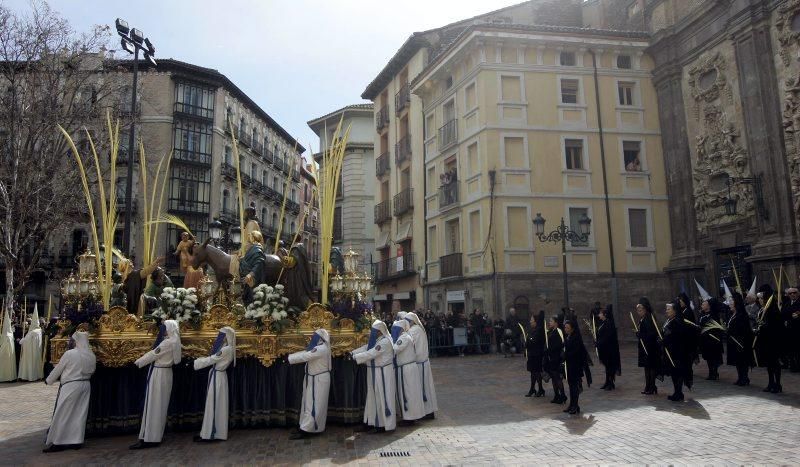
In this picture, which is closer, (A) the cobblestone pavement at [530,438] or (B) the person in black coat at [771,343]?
(A) the cobblestone pavement at [530,438]

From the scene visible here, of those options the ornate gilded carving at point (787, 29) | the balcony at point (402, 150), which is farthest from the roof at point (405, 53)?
the ornate gilded carving at point (787, 29)

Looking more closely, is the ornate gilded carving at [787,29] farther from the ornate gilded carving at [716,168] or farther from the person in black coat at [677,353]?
the person in black coat at [677,353]

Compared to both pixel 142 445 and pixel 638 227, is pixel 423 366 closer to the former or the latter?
pixel 142 445

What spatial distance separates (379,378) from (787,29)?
1886cm

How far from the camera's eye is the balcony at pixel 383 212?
34938mm

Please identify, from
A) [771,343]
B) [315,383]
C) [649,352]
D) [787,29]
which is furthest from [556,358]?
[787,29]

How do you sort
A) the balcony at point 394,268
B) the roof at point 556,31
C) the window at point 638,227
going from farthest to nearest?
the balcony at point 394,268 < the window at point 638,227 < the roof at point 556,31

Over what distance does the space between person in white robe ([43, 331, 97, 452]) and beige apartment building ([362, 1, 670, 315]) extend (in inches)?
681

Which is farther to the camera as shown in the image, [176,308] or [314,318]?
[314,318]

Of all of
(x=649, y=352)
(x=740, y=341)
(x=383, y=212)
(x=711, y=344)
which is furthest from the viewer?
(x=383, y=212)

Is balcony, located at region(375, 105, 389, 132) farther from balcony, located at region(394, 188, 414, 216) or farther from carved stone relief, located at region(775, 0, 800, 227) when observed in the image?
carved stone relief, located at region(775, 0, 800, 227)

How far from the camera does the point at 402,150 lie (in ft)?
110

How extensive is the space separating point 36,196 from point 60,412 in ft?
55.1

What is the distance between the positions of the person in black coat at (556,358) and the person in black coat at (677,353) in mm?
2019
